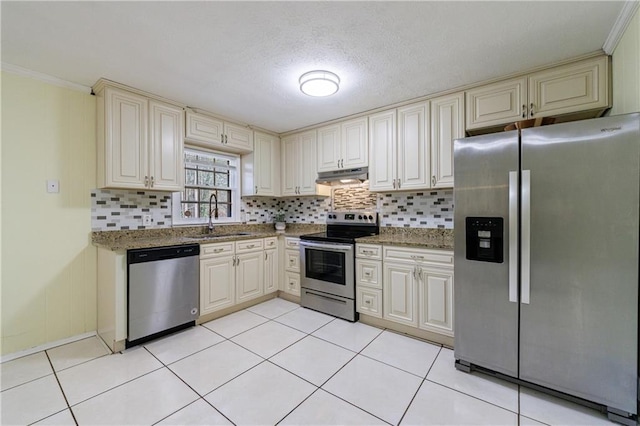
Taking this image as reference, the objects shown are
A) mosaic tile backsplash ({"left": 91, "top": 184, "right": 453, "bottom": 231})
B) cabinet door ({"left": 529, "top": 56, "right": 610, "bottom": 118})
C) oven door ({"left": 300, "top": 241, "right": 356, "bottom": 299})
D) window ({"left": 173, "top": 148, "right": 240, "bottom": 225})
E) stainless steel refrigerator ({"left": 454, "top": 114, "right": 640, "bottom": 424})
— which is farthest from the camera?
window ({"left": 173, "top": 148, "right": 240, "bottom": 225})

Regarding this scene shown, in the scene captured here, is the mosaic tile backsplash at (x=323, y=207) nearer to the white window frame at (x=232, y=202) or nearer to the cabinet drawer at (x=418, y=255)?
the white window frame at (x=232, y=202)

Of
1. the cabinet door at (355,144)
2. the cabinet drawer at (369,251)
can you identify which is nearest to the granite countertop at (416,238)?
the cabinet drawer at (369,251)

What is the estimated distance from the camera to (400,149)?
296cm

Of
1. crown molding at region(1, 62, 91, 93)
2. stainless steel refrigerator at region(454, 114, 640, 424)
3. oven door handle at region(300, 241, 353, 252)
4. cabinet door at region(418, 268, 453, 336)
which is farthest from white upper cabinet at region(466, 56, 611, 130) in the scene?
crown molding at region(1, 62, 91, 93)

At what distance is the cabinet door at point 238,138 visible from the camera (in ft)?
11.3

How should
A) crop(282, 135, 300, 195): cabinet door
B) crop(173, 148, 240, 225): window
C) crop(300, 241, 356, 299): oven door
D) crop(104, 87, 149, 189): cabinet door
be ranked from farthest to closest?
crop(282, 135, 300, 195): cabinet door, crop(173, 148, 240, 225): window, crop(300, 241, 356, 299): oven door, crop(104, 87, 149, 189): cabinet door

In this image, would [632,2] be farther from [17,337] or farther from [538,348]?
[17,337]

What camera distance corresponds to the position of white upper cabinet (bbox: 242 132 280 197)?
12.4 ft

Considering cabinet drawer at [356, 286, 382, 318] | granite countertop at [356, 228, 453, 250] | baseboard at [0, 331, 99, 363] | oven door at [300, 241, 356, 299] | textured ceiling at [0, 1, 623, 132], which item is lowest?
baseboard at [0, 331, 99, 363]

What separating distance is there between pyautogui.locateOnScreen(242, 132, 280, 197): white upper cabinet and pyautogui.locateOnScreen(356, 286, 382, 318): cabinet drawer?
76.6 inches

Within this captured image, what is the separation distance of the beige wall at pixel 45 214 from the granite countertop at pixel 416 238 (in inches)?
108

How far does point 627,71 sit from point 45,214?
4.52 m

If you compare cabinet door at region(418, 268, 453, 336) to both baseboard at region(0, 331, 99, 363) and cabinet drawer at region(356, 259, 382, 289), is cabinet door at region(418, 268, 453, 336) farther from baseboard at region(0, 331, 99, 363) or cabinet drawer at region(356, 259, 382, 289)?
baseboard at region(0, 331, 99, 363)

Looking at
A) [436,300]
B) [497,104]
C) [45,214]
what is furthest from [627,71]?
[45,214]
